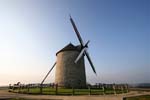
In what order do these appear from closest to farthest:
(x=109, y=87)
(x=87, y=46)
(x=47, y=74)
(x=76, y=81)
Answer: (x=109, y=87) < (x=76, y=81) < (x=87, y=46) < (x=47, y=74)

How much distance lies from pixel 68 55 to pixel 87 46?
19.0 ft

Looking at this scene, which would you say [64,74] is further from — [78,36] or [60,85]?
[78,36]

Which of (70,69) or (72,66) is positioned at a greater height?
(72,66)

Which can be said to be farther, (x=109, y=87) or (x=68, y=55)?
(x=68, y=55)

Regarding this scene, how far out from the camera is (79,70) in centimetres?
4272

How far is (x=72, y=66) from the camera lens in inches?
1665

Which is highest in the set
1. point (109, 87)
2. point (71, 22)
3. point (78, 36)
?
point (71, 22)

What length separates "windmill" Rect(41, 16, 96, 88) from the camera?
1650 inches

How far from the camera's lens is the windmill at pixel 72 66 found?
137 feet

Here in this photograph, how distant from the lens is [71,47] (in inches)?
1738

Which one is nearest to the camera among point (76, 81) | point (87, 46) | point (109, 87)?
point (109, 87)

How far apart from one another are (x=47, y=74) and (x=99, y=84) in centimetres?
1718

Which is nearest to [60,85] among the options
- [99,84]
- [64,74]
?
[64,74]

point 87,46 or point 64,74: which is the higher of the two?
point 87,46
